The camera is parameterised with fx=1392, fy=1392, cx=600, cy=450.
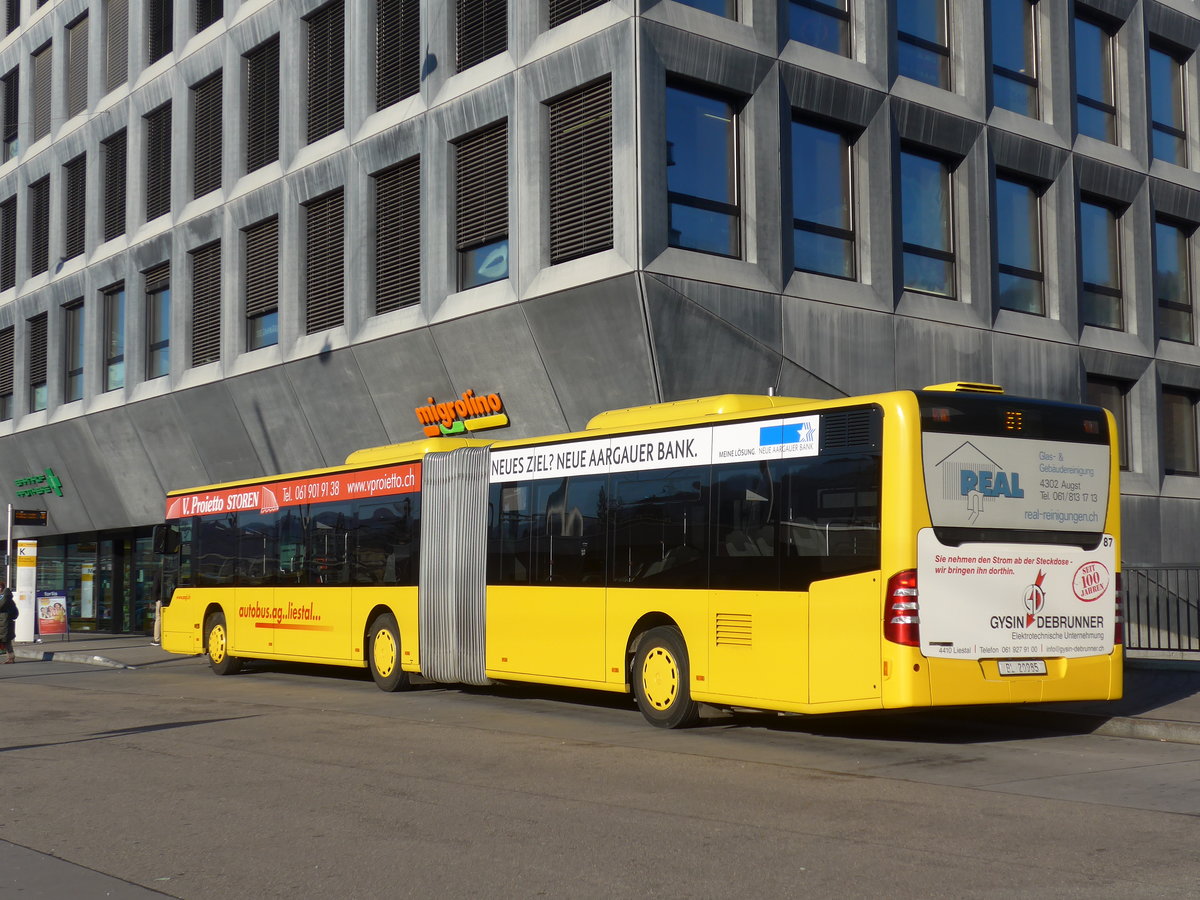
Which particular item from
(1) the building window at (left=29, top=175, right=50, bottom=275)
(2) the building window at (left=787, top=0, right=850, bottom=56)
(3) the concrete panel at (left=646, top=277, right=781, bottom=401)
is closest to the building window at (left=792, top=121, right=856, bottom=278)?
(2) the building window at (left=787, top=0, right=850, bottom=56)

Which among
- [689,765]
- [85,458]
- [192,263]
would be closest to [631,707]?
[689,765]

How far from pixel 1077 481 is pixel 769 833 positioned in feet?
19.8

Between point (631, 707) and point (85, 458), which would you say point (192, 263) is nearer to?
point (85, 458)

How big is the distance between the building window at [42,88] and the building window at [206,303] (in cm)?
1125

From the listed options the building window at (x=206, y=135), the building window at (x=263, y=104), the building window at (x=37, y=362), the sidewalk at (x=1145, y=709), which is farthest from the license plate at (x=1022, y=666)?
the building window at (x=37, y=362)

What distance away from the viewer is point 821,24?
22734 millimetres

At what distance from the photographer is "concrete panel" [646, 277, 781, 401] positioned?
786 inches

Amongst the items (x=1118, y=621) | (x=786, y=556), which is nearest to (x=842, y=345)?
(x=1118, y=621)

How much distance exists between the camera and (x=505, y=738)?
1292 centimetres

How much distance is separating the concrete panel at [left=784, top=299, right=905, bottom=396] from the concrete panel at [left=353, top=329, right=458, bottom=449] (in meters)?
5.62

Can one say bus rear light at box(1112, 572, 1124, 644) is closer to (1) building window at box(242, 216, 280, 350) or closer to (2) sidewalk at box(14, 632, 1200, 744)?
(2) sidewalk at box(14, 632, 1200, 744)

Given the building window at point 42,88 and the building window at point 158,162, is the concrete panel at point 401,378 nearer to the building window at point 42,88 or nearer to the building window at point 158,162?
the building window at point 158,162

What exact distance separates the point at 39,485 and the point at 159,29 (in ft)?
43.6

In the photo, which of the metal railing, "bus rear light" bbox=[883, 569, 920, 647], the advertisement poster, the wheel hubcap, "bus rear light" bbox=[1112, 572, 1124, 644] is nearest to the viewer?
"bus rear light" bbox=[883, 569, 920, 647]
